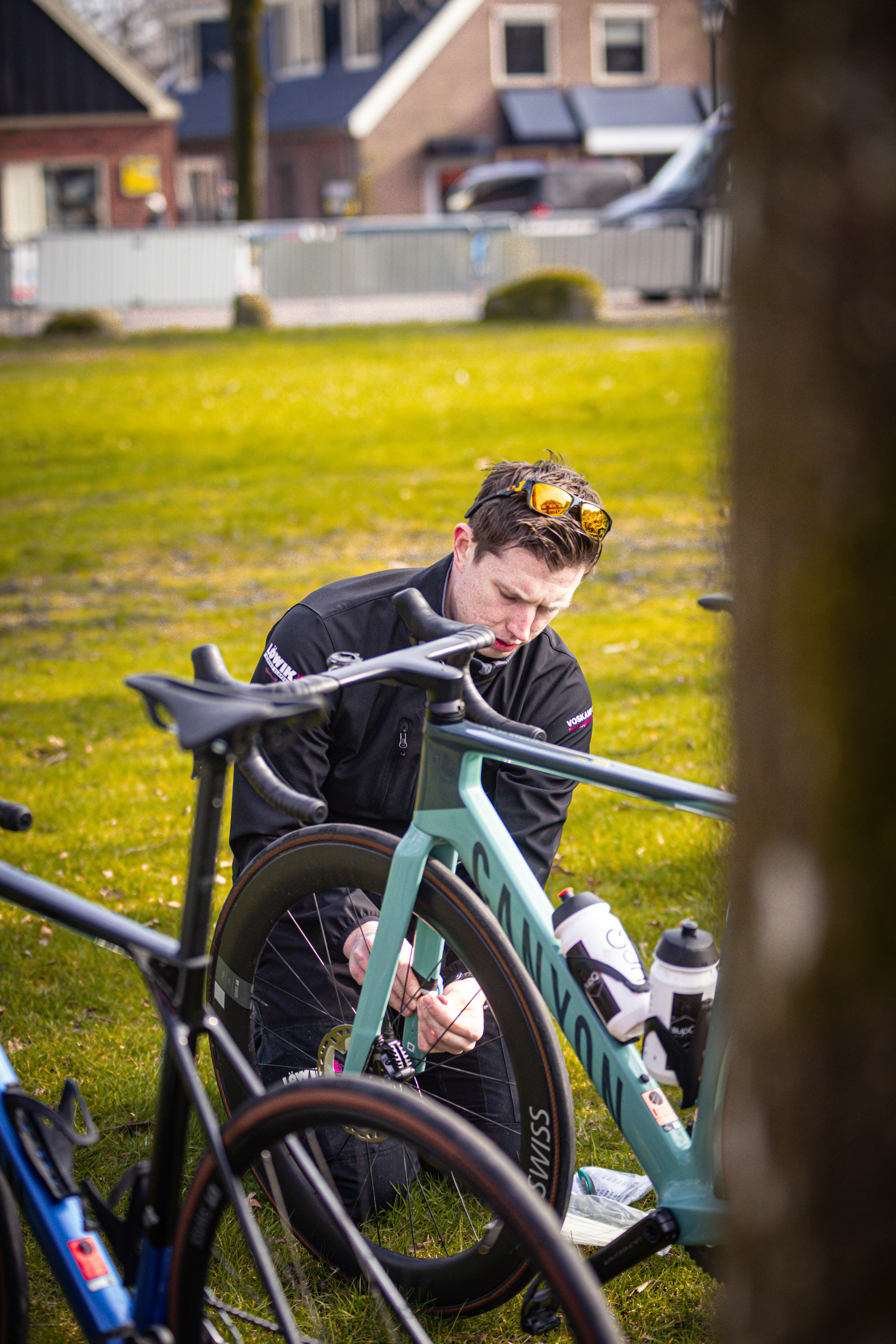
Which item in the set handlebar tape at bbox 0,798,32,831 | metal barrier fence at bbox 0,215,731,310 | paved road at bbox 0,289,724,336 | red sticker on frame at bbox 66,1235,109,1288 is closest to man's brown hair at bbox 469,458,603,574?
handlebar tape at bbox 0,798,32,831

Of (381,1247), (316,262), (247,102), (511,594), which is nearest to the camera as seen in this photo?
(381,1247)

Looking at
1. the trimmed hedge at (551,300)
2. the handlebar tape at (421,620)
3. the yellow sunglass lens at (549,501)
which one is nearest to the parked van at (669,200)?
the trimmed hedge at (551,300)

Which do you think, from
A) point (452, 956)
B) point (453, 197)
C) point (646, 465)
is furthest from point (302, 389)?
point (453, 197)

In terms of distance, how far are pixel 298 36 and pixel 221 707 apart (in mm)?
49981

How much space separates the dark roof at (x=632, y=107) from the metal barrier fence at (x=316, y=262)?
67.9 feet

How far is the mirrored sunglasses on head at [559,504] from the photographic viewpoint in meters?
2.77

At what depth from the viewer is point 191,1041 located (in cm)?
194

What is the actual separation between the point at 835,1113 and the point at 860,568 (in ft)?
1.37

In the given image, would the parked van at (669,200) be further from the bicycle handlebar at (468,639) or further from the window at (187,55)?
the window at (187,55)

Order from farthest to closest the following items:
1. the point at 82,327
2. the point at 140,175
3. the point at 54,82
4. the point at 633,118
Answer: the point at 633,118 → the point at 140,175 → the point at 54,82 → the point at 82,327

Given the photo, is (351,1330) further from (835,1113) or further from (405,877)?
(835,1113)

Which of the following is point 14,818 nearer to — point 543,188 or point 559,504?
point 559,504

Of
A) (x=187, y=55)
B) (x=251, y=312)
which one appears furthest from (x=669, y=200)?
(x=187, y=55)

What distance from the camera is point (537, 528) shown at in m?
2.76
